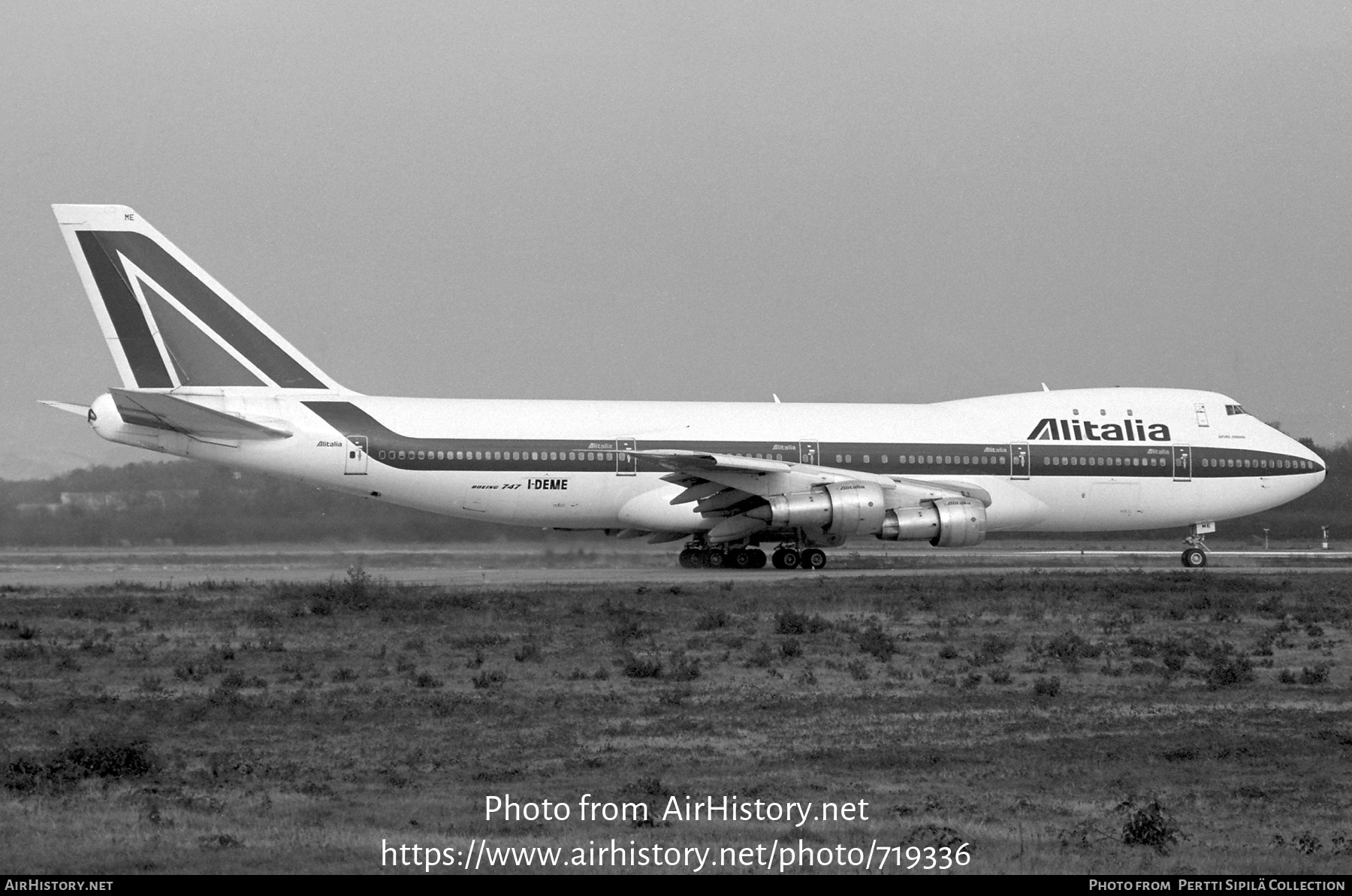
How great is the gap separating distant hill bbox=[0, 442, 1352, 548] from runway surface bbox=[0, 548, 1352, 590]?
0.47 m

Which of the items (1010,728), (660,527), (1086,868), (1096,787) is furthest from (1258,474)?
(1086,868)

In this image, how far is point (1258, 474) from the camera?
34.6m

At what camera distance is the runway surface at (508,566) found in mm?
29047

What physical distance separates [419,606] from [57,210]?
13990 millimetres

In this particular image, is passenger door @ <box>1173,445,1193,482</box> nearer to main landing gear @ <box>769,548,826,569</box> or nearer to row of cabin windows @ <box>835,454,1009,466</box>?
row of cabin windows @ <box>835,454,1009,466</box>

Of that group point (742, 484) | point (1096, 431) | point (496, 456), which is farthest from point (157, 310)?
point (1096, 431)

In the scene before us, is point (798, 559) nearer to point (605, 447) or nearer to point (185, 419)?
point (605, 447)

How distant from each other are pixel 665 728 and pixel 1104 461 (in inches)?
925

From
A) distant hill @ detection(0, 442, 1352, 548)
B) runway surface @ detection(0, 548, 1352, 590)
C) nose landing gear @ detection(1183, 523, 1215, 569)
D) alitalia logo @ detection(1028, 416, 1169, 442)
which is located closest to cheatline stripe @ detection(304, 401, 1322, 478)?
alitalia logo @ detection(1028, 416, 1169, 442)

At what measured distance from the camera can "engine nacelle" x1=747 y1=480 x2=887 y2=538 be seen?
1166 inches

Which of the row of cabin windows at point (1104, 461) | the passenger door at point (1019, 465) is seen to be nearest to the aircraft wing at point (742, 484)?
the passenger door at point (1019, 465)

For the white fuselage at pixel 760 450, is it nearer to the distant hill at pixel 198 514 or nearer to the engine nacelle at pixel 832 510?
the engine nacelle at pixel 832 510

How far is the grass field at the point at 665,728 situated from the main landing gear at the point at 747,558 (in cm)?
802

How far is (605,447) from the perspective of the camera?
1221 inches
